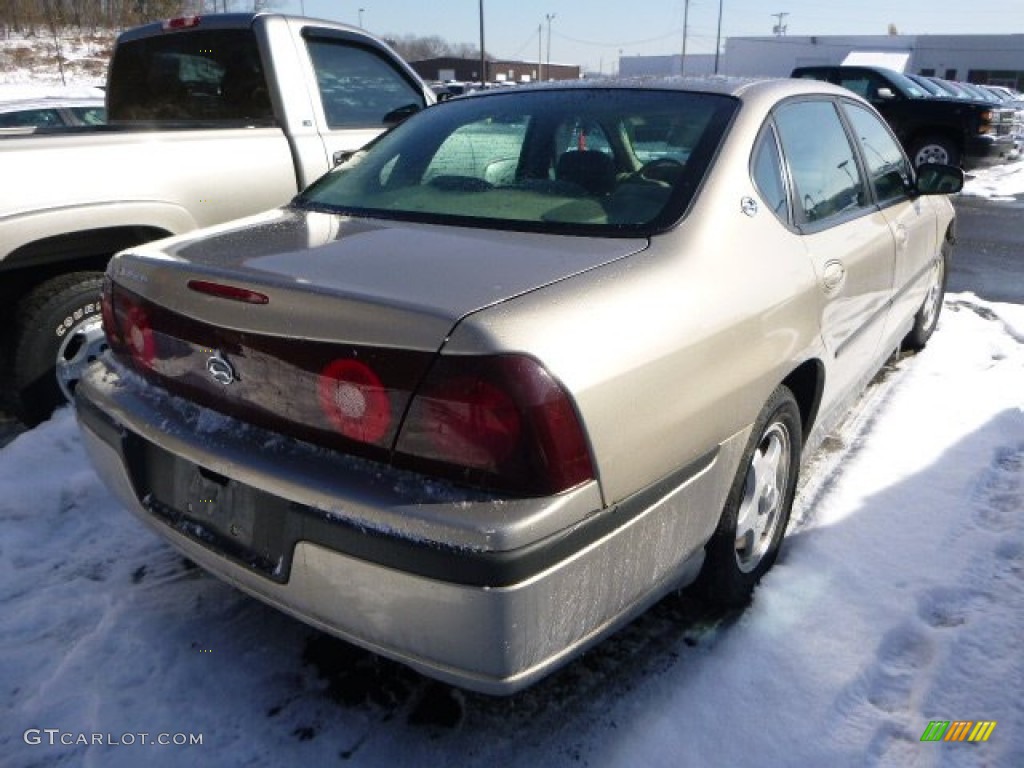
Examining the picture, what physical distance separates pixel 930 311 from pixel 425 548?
14.5 ft

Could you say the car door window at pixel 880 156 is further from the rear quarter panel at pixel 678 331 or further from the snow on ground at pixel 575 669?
the snow on ground at pixel 575 669

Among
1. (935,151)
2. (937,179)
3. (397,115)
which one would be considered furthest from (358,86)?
(935,151)

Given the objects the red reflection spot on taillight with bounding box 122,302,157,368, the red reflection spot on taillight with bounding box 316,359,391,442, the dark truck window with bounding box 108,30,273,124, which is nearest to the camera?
the red reflection spot on taillight with bounding box 316,359,391,442

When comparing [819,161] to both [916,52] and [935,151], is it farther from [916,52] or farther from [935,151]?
[916,52]

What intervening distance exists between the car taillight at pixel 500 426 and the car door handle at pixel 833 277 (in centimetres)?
135

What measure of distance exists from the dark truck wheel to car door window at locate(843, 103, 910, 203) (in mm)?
3339

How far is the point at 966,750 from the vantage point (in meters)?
2.01

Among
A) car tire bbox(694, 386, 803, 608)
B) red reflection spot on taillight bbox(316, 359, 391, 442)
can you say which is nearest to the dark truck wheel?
red reflection spot on taillight bbox(316, 359, 391, 442)

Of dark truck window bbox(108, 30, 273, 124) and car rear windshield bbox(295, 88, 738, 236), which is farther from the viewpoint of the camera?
dark truck window bbox(108, 30, 273, 124)

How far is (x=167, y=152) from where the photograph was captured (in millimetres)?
3654

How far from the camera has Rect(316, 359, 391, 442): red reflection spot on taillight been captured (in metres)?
1.68

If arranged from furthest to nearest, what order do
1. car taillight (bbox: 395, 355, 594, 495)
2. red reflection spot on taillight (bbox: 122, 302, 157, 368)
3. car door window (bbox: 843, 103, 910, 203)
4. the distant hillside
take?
the distant hillside < car door window (bbox: 843, 103, 910, 203) < red reflection spot on taillight (bbox: 122, 302, 157, 368) < car taillight (bbox: 395, 355, 594, 495)

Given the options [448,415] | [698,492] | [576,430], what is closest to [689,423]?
[698,492]

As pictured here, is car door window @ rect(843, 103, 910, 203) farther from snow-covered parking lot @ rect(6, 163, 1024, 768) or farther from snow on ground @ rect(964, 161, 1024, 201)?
snow on ground @ rect(964, 161, 1024, 201)
